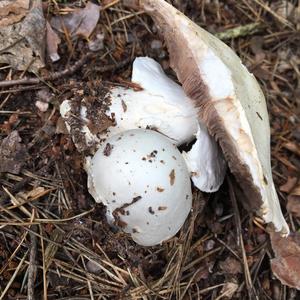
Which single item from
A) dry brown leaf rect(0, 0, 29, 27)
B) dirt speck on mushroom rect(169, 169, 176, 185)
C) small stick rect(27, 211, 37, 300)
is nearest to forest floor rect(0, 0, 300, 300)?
small stick rect(27, 211, 37, 300)

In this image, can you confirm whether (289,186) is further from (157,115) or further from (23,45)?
(23,45)

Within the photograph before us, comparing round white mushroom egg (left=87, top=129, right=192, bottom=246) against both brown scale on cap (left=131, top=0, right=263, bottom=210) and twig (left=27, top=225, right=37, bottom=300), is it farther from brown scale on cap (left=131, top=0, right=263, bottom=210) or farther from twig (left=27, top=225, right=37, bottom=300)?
twig (left=27, top=225, right=37, bottom=300)

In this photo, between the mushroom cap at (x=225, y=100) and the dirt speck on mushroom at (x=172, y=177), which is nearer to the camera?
the mushroom cap at (x=225, y=100)

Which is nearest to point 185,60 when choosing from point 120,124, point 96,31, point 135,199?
point 120,124

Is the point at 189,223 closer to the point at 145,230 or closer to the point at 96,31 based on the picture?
the point at 145,230

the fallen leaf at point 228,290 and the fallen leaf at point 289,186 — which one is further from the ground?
the fallen leaf at point 289,186

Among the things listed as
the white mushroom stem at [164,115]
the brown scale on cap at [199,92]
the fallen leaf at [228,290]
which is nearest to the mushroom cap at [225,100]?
the brown scale on cap at [199,92]

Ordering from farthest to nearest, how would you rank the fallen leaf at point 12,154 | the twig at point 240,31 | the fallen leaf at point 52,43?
the twig at point 240,31, the fallen leaf at point 52,43, the fallen leaf at point 12,154

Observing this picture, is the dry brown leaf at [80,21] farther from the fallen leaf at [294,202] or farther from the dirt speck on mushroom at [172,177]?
the fallen leaf at [294,202]
